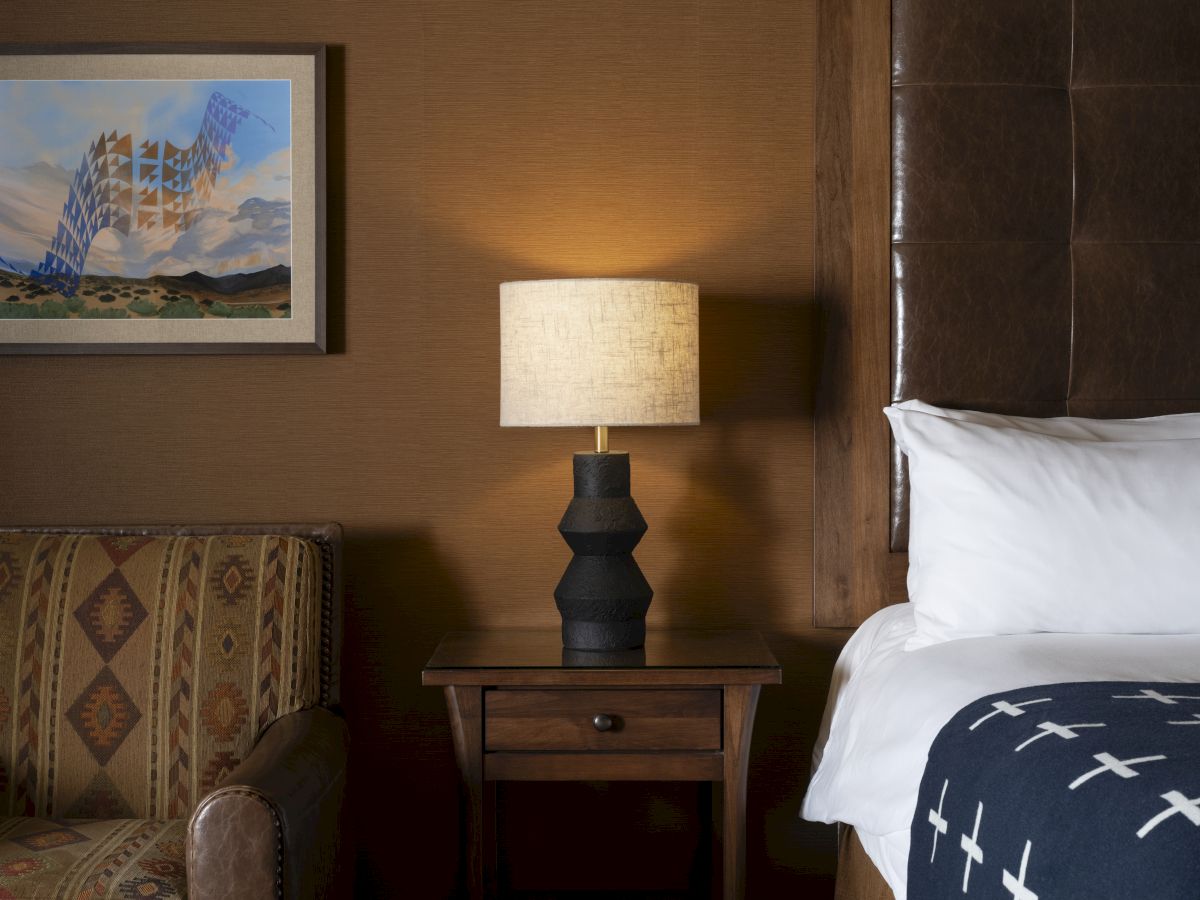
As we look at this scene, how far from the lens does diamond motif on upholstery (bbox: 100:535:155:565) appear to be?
213 centimetres

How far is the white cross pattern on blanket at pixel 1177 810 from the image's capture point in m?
1.05

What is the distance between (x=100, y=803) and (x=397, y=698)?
67 centimetres

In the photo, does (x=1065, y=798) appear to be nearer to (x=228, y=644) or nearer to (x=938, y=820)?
(x=938, y=820)

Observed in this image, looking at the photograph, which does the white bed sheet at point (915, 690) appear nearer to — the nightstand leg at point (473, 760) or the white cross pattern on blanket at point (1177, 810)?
the white cross pattern on blanket at point (1177, 810)

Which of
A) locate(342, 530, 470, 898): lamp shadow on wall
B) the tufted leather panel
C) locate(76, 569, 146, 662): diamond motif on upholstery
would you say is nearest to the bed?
the tufted leather panel

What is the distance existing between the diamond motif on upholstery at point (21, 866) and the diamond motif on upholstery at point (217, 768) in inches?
13.4

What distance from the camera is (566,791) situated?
247cm

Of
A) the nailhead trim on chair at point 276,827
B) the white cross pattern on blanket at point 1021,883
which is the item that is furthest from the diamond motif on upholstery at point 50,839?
the white cross pattern on blanket at point 1021,883

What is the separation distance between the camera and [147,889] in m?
1.64

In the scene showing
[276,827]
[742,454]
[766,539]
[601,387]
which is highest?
[601,387]

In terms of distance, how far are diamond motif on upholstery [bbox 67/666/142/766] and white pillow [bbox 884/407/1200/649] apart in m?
1.43

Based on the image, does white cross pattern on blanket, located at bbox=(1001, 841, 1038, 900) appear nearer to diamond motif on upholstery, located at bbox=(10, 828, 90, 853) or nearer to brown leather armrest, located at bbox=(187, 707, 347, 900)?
brown leather armrest, located at bbox=(187, 707, 347, 900)

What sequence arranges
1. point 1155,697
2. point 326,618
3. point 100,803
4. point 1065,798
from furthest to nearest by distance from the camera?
point 326,618 → point 100,803 → point 1155,697 → point 1065,798

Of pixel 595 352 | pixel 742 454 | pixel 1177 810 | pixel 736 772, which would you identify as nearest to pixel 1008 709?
pixel 1177 810
